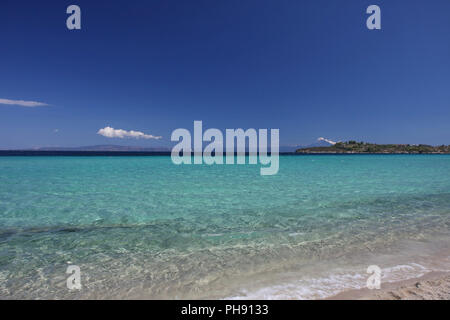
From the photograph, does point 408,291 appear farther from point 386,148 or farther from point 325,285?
point 386,148

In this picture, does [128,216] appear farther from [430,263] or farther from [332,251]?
[430,263]

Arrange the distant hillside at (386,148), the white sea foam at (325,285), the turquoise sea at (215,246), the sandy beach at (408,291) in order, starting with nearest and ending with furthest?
1. the sandy beach at (408,291)
2. the white sea foam at (325,285)
3. the turquoise sea at (215,246)
4. the distant hillside at (386,148)

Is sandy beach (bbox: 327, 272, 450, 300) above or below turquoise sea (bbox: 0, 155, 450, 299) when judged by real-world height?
above

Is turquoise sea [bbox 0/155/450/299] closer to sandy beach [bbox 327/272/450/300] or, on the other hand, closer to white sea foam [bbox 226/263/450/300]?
white sea foam [bbox 226/263/450/300]

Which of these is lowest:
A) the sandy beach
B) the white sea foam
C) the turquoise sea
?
the turquoise sea

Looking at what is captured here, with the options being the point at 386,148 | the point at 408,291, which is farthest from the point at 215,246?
the point at 386,148

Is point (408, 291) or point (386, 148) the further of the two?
point (386, 148)

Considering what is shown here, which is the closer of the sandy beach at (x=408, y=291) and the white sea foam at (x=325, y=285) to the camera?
the sandy beach at (x=408, y=291)

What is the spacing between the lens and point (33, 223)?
6844 mm

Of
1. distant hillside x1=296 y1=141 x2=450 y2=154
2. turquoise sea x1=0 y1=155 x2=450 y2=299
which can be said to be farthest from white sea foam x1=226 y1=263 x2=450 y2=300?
distant hillside x1=296 y1=141 x2=450 y2=154

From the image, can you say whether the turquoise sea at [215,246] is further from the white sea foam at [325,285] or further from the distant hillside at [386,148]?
the distant hillside at [386,148]

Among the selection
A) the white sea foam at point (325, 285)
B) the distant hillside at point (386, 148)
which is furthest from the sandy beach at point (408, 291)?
the distant hillside at point (386, 148)
